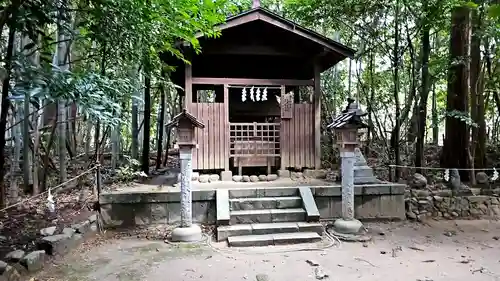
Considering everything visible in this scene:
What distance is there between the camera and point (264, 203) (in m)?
6.07

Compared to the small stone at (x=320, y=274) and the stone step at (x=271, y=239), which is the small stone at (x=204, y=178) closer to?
the stone step at (x=271, y=239)

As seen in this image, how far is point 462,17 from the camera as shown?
25.4ft

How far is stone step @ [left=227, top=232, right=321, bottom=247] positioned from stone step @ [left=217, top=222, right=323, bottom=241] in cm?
10

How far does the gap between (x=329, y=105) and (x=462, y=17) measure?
5.05m

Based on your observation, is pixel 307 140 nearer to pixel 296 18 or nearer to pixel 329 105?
pixel 296 18

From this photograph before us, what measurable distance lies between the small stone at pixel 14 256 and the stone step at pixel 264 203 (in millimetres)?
3087

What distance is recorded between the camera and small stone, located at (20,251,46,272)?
3.74 meters

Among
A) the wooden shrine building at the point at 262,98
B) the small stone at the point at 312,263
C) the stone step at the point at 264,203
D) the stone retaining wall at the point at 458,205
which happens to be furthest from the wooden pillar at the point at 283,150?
the small stone at the point at 312,263

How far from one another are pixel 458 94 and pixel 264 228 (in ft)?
18.1

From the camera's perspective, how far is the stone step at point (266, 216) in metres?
5.77

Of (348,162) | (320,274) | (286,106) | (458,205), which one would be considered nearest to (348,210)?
(348,162)

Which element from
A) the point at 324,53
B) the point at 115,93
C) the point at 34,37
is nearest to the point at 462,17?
the point at 324,53

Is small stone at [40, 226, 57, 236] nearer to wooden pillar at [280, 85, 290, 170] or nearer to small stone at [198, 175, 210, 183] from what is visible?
small stone at [198, 175, 210, 183]

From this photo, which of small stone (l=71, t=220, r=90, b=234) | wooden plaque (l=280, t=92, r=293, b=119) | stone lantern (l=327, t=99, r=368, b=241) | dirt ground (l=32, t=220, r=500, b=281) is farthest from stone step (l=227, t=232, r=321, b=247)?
wooden plaque (l=280, t=92, r=293, b=119)
